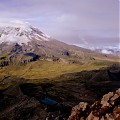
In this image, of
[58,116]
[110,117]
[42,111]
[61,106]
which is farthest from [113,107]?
[61,106]

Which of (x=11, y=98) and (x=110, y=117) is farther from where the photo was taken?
(x=11, y=98)

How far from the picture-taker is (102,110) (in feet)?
289

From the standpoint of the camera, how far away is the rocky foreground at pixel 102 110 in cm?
8416

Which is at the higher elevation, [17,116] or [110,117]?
[110,117]

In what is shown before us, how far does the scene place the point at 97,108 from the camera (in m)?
91.6

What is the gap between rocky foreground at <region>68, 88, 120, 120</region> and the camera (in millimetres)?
84162

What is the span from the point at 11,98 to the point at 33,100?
64.5 feet

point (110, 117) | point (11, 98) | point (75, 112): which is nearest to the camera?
point (110, 117)

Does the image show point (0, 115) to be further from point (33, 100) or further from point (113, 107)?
point (113, 107)

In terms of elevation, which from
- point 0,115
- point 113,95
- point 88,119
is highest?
point 113,95

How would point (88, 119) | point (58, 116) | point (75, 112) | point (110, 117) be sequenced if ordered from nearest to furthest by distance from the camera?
point (110, 117) → point (88, 119) → point (75, 112) → point (58, 116)

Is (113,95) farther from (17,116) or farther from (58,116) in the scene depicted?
(17,116)

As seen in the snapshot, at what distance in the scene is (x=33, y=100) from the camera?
182000 mm

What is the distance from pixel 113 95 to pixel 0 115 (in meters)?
93.3
